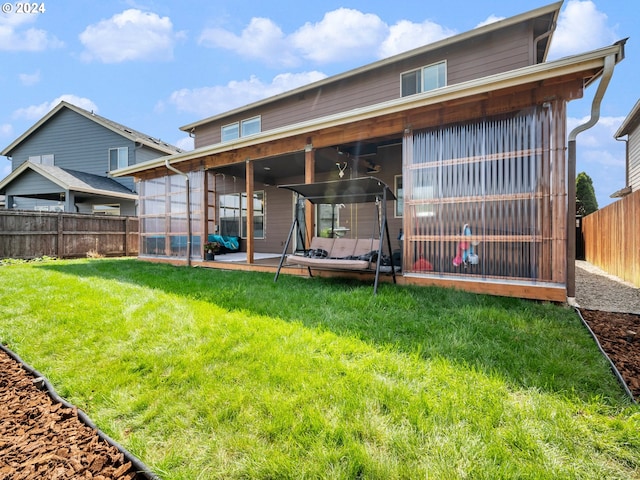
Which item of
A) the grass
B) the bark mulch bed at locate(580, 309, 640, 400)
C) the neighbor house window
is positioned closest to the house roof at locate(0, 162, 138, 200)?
the neighbor house window

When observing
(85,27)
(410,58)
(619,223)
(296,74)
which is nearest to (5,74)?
(85,27)

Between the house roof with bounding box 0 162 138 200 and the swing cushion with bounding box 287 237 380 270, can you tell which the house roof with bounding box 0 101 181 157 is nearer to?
the house roof with bounding box 0 162 138 200

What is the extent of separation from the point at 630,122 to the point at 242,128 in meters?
13.1

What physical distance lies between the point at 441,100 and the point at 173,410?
4.36m

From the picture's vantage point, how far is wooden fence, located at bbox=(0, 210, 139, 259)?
8836 millimetres

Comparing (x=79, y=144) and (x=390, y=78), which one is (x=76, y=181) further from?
(x=390, y=78)

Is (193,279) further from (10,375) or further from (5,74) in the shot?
(5,74)

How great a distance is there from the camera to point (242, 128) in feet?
34.3

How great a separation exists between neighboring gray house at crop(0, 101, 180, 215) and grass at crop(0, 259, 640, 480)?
11.3m

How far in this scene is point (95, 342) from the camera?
2.77 metres

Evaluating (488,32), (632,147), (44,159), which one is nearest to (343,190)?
(488,32)

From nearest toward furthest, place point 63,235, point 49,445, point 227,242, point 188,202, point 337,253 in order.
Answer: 1. point 49,445
2. point 337,253
3. point 188,202
4. point 63,235
5. point 227,242

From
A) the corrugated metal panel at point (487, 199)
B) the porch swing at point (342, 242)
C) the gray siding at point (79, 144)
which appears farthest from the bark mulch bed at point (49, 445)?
the gray siding at point (79, 144)

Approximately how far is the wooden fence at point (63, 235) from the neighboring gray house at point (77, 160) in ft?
6.37
